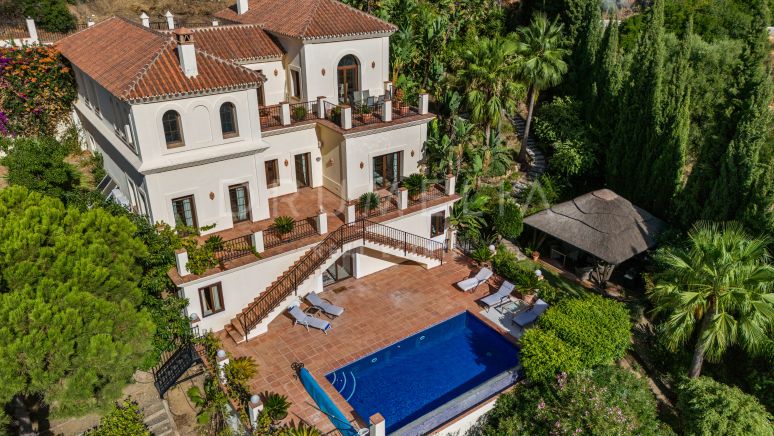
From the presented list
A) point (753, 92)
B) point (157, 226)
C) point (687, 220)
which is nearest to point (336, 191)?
point (157, 226)

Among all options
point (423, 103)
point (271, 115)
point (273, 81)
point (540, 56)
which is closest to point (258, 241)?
point (271, 115)

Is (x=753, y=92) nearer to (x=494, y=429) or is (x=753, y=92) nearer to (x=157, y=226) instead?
(x=494, y=429)

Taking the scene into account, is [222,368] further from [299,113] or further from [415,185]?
[299,113]

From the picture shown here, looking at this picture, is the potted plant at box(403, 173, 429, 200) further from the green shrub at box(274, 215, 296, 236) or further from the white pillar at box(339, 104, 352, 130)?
the green shrub at box(274, 215, 296, 236)

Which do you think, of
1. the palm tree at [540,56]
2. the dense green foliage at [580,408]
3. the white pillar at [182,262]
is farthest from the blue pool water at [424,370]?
the palm tree at [540,56]

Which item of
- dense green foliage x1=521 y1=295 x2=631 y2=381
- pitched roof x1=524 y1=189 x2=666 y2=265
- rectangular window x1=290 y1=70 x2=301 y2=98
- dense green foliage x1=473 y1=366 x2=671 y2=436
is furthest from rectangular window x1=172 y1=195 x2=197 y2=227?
pitched roof x1=524 y1=189 x2=666 y2=265
